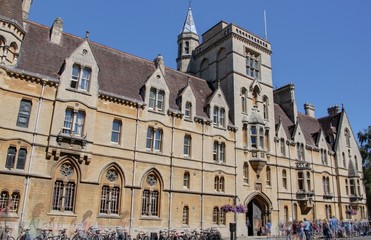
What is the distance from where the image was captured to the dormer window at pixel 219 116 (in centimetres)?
3319

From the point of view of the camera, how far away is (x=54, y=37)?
27.5m

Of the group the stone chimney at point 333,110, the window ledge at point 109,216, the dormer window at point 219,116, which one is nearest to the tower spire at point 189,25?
the dormer window at point 219,116

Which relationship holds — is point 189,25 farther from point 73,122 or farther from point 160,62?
point 73,122

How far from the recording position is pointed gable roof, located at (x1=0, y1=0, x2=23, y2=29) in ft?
75.0

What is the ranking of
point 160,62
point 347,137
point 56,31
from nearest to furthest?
point 56,31 → point 160,62 → point 347,137

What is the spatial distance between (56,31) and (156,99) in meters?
10.4

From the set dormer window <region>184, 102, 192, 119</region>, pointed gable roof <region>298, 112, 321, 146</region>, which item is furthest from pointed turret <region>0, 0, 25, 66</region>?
pointed gable roof <region>298, 112, 321, 146</region>

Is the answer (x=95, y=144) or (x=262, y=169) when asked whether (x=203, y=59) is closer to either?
(x=262, y=169)

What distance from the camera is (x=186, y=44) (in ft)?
164

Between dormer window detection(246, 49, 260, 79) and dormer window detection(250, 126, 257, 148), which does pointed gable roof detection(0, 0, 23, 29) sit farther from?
dormer window detection(246, 49, 260, 79)

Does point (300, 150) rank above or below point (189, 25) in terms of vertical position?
below

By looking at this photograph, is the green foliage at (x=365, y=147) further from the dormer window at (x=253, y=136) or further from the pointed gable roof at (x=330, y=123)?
the dormer window at (x=253, y=136)

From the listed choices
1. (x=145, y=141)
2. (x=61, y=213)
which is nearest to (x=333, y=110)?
(x=145, y=141)

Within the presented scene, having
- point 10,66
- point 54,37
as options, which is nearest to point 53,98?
point 10,66
